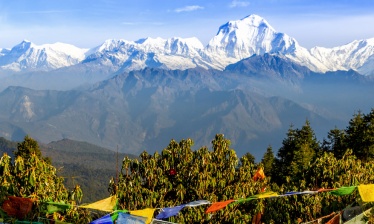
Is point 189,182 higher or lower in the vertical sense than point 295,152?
lower

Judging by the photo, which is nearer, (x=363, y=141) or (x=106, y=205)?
(x=106, y=205)

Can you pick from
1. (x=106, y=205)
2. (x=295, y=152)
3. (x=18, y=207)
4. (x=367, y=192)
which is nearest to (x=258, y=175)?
(x=367, y=192)

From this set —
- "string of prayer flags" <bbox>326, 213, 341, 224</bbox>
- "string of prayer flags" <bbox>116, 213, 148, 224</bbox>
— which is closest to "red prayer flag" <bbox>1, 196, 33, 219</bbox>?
"string of prayer flags" <bbox>116, 213, 148, 224</bbox>

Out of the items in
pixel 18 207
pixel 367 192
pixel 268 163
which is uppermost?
pixel 268 163

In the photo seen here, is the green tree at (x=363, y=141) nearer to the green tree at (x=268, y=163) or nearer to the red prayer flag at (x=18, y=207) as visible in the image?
the green tree at (x=268, y=163)

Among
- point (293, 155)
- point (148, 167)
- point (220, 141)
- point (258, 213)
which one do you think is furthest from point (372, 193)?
point (293, 155)

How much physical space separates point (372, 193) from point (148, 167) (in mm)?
11161

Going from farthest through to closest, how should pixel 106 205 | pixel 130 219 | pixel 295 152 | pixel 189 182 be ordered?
1. pixel 295 152
2. pixel 189 182
3. pixel 106 205
4. pixel 130 219

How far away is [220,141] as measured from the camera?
24.9m

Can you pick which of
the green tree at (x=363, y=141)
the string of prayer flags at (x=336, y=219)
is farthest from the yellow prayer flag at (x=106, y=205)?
the green tree at (x=363, y=141)

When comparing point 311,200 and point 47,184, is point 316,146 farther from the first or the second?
point 47,184

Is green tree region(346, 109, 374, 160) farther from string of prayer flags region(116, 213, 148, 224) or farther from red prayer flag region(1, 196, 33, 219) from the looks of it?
red prayer flag region(1, 196, 33, 219)

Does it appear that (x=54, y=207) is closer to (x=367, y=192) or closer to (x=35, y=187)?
(x=35, y=187)

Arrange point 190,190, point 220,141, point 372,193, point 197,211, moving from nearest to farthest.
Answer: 1. point 372,193
2. point 197,211
3. point 190,190
4. point 220,141
